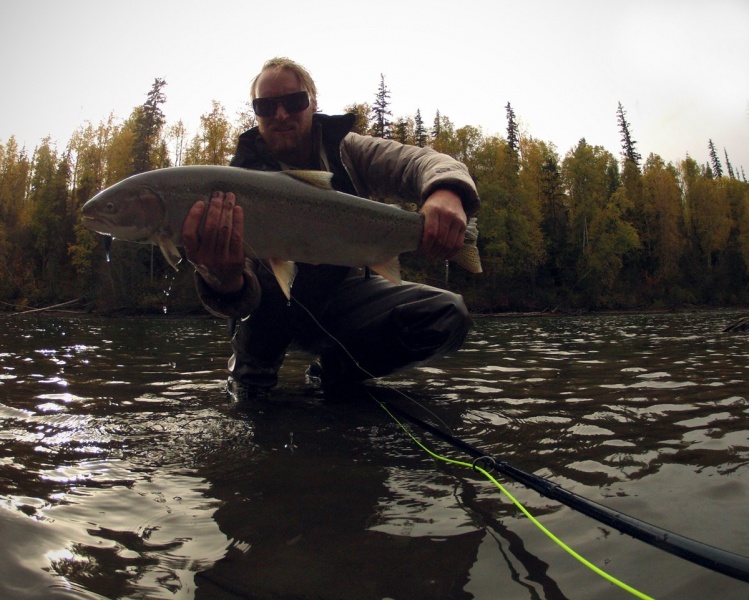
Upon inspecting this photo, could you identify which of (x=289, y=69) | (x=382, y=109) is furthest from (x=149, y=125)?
(x=289, y=69)

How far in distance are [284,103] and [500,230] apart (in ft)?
120

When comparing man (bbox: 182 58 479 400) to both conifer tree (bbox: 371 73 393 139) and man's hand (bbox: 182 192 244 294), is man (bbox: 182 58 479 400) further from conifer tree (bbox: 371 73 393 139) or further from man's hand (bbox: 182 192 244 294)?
conifer tree (bbox: 371 73 393 139)

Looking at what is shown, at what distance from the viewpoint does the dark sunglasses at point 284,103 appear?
354 cm

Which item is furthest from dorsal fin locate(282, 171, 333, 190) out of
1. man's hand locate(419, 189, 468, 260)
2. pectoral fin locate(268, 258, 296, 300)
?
man's hand locate(419, 189, 468, 260)

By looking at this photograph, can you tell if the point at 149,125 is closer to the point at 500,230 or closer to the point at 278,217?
the point at 500,230

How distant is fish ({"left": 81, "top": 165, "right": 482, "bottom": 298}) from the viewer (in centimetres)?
288

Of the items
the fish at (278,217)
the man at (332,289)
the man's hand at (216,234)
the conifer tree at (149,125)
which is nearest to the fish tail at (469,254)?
the fish at (278,217)

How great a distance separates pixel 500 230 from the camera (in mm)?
38531

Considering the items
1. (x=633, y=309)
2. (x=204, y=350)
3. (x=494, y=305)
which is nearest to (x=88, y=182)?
(x=494, y=305)

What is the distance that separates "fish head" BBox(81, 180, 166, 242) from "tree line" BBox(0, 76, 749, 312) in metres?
29.8

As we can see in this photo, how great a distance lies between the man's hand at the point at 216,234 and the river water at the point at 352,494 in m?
0.96

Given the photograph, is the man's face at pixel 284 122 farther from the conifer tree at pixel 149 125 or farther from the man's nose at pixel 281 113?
the conifer tree at pixel 149 125

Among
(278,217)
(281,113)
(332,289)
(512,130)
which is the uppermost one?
(512,130)

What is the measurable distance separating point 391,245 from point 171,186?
129 cm
